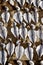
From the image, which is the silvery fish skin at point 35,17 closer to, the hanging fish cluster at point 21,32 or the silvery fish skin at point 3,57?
the hanging fish cluster at point 21,32

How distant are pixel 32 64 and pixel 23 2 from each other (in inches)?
5.9

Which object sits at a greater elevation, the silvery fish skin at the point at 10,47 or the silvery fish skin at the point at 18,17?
the silvery fish skin at the point at 18,17

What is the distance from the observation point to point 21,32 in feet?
1.78

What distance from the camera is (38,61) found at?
0.53 metres

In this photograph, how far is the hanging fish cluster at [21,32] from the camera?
0.53 m

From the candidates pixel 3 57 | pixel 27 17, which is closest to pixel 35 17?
pixel 27 17

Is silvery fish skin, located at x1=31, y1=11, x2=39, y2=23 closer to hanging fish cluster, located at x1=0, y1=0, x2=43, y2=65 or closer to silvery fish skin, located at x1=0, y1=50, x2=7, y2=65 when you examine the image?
hanging fish cluster, located at x1=0, y1=0, x2=43, y2=65

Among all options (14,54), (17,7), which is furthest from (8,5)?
(14,54)

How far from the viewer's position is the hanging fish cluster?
53cm

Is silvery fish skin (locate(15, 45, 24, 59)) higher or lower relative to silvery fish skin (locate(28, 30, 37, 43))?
lower

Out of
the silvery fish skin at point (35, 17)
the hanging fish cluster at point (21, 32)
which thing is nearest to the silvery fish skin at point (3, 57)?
the hanging fish cluster at point (21, 32)

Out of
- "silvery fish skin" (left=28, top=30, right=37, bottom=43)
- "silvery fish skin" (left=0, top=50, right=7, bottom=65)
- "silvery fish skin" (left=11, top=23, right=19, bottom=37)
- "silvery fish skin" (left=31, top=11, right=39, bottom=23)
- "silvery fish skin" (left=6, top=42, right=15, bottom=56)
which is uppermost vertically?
"silvery fish skin" (left=31, top=11, right=39, bottom=23)

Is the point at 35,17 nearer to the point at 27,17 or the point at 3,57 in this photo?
the point at 27,17

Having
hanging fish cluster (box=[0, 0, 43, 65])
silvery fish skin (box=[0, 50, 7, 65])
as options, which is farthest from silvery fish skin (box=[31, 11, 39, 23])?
silvery fish skin (box=[0, 50, 7, 65])
